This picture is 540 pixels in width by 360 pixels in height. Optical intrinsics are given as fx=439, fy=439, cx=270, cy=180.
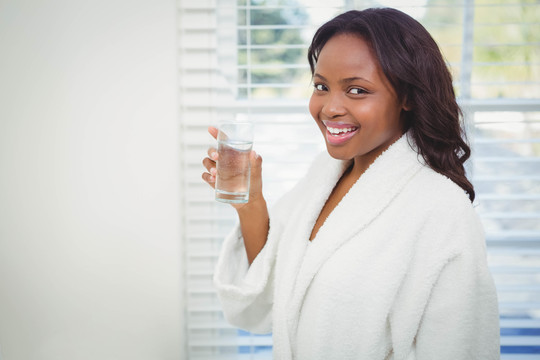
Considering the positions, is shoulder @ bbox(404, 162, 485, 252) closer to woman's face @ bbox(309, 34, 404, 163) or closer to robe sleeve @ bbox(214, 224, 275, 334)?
woman's face @ bbox(309, 34, 404, 163)

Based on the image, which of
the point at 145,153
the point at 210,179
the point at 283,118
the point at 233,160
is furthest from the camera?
the point at 283,118

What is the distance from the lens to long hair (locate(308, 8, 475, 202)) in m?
A: 0.94

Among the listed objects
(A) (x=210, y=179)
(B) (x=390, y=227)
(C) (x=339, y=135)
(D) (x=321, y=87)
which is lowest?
(B) (x=390, y=227)

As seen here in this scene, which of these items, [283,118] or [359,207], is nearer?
[359,207]

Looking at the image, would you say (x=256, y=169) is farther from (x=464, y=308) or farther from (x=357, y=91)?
(x=464, y=308)

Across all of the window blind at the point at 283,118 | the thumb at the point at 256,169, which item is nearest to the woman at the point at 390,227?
the thumb at the point at 256,169

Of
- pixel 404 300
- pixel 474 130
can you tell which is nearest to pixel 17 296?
pixel 404 300

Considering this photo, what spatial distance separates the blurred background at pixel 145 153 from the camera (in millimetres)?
1502

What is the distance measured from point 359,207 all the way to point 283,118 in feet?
2.25

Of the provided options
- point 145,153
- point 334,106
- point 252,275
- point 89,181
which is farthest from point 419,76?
point 89,181

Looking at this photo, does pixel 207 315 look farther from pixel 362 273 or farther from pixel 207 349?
pixel 362 273

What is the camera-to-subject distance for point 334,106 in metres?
0.98

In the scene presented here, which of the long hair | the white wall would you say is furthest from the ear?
the white wall

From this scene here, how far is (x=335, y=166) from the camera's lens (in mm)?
1241
